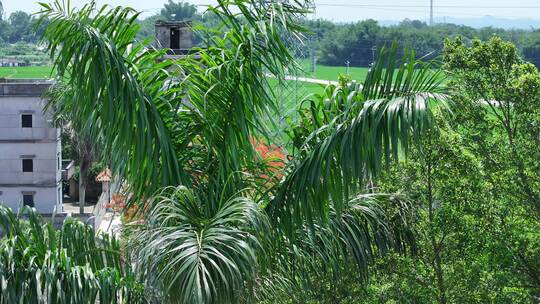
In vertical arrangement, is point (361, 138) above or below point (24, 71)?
above

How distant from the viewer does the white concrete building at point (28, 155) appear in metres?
36.5

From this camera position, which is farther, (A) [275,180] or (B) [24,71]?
(B) [24,71]

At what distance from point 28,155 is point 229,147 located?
29.5 meters

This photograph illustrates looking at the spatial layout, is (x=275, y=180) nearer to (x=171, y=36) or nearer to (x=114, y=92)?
(x=114, y=92)

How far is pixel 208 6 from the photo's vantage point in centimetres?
874

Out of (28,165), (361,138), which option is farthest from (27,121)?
(361,138)

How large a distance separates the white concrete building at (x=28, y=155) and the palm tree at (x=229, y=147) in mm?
27966

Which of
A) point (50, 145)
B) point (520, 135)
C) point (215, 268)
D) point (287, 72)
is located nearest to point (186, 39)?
point (50, 145)

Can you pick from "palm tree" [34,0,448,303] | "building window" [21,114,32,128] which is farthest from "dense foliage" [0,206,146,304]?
"building window" [21,114,32,128]

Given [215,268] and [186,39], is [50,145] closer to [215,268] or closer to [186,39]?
[186,39]

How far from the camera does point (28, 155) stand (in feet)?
122

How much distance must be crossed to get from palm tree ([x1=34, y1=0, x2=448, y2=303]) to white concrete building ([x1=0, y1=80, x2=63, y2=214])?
28.0 meters

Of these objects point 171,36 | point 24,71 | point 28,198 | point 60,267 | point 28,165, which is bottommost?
point 28,198

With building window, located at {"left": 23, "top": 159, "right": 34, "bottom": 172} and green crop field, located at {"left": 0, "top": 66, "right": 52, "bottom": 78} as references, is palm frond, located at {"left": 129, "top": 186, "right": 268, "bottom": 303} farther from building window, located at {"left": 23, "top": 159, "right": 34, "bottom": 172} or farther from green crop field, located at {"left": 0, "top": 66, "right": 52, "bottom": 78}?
green crop field, located at {"left": 0, "top": 66, "right": 52, "bottom": 78}
